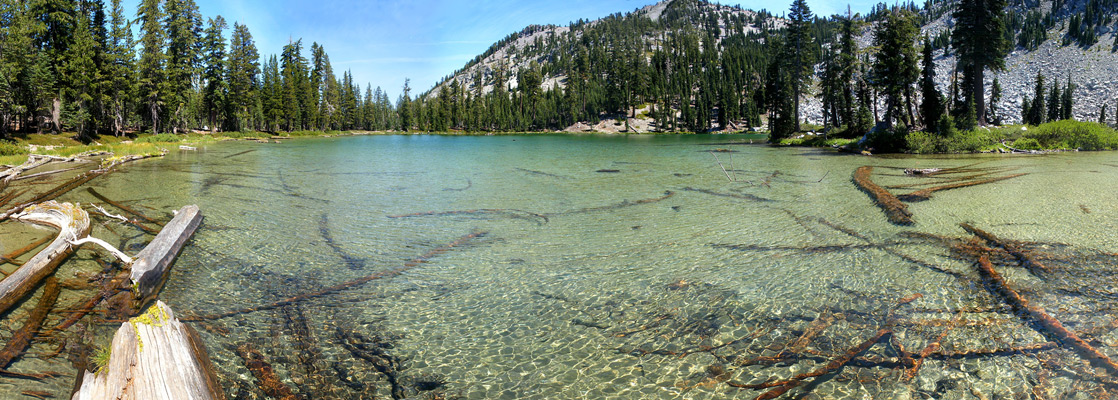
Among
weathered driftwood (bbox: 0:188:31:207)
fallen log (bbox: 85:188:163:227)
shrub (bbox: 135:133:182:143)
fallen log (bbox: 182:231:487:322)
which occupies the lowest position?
fallen log (bbox: 182:231:487:322)

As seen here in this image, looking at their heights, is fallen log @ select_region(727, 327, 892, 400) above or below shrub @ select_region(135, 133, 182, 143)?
below

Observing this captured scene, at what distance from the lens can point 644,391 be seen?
15.2 ft

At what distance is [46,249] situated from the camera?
25.3ft

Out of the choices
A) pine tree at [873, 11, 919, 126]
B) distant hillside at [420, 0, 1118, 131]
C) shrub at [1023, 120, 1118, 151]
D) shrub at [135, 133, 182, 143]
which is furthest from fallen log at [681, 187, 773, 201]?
distant hillside at [420, 0, 1118, 131]

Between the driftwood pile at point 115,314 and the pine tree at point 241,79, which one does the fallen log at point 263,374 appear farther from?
the pine tree at point 241,79

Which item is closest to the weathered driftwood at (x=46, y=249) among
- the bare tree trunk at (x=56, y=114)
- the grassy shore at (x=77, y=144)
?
the grassy shore at (x=77, y=144)

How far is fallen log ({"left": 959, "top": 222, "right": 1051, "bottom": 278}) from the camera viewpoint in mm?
7766

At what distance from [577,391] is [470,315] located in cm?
231

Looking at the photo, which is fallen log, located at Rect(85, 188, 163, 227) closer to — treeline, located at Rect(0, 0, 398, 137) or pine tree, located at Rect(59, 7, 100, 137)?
treeline, located at Rect(0, 0, 398, 137)

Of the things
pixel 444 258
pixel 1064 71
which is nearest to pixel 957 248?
pixel 444 258

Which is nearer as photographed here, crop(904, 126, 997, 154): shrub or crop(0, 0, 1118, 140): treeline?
crop(904, 126, 997, 154): shrub

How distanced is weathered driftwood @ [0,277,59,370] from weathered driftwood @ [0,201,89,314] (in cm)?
22

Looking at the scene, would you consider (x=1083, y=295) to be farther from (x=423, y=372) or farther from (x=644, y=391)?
(x=423, y=372)

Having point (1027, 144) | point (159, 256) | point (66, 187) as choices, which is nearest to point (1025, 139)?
point (1027, 144)
